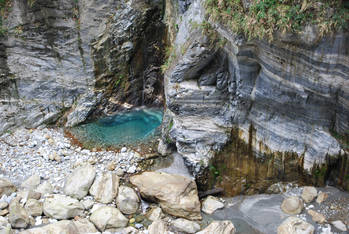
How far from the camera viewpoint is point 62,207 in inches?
289

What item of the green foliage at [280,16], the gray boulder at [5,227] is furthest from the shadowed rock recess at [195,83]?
the gray boulder at [5,227]

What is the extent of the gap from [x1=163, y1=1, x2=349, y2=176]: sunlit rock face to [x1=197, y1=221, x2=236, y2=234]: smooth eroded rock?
1.83 metres

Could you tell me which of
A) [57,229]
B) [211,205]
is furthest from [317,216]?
[57,229]

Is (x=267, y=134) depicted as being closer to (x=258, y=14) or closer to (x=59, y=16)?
(x=258, y=14)

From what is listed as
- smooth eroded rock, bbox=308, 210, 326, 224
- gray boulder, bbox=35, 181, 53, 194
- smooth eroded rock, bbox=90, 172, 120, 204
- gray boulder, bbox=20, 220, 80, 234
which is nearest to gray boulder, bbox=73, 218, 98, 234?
gray boulder, bbox=20, 220, 80, 234

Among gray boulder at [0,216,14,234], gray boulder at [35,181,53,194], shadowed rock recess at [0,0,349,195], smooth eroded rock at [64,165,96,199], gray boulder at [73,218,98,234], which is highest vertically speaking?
shadowed rock recess at [0,0,349,195]

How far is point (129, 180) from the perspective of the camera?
337 inches

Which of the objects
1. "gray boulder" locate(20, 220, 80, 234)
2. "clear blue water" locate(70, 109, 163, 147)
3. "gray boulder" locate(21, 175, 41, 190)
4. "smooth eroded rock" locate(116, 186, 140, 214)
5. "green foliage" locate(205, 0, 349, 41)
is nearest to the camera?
"green foliage" locate(205, 0, 349, 41)

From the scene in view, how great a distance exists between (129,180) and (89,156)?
1.96 meters

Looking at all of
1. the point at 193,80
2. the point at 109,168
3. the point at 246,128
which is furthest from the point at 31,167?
the point at 246,128

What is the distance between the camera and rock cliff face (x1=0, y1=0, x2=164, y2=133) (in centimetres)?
1079

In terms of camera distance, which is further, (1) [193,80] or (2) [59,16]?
(2) [59,16]

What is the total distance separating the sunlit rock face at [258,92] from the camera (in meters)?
6.01

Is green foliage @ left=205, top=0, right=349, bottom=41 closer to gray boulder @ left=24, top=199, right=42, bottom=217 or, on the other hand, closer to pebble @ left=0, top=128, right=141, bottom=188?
pebble @ left=0, top=128, right=141, bottom=188
